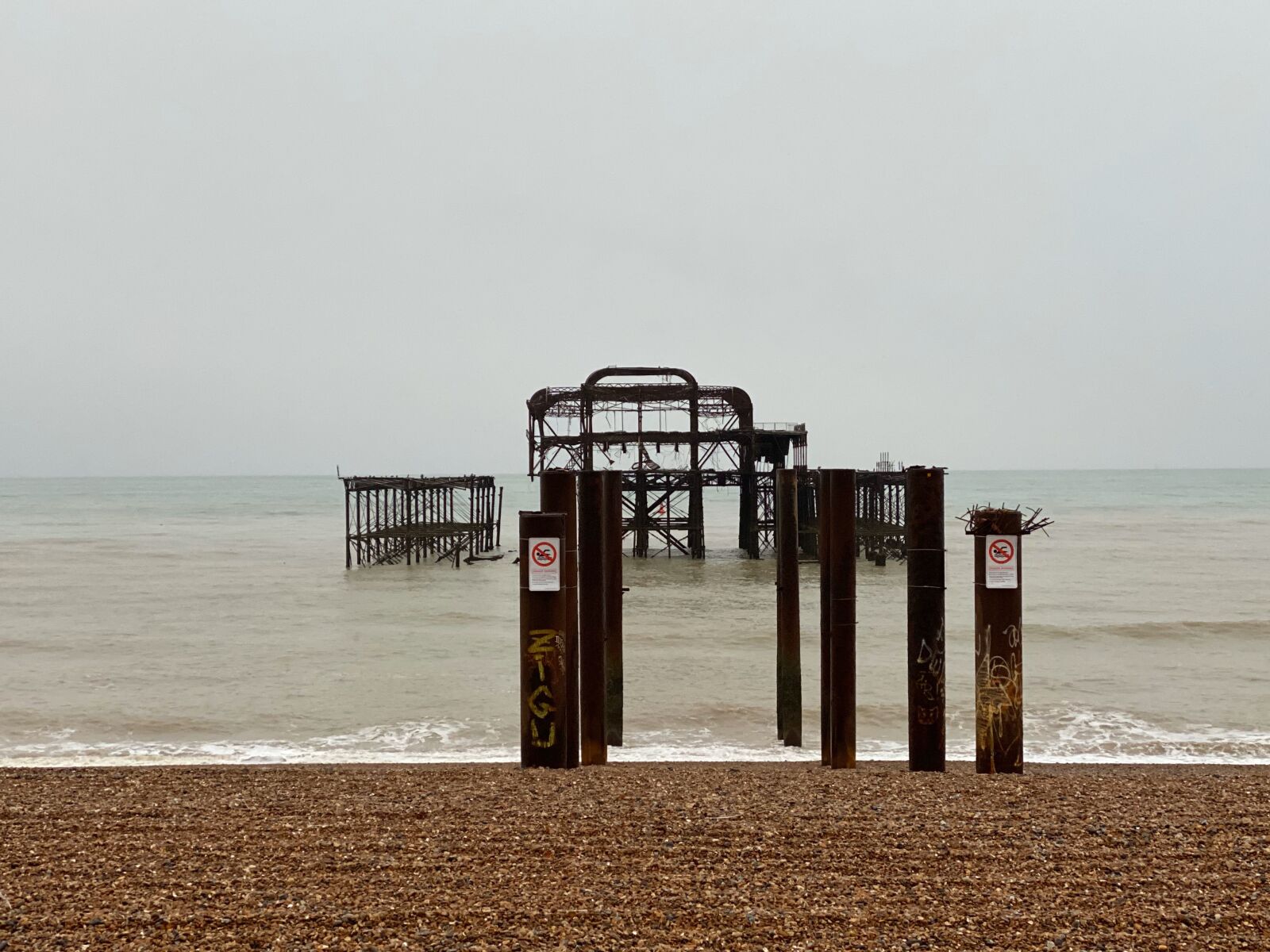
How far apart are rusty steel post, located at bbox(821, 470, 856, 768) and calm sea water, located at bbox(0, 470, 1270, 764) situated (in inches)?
71.0

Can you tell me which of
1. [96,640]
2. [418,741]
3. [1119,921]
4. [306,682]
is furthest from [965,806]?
[96,640]

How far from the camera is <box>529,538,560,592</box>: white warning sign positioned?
6066 mm

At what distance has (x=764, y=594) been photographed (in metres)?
24.1

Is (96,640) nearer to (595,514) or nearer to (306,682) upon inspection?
(306,682)

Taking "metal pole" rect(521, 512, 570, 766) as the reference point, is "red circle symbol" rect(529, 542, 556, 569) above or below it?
above

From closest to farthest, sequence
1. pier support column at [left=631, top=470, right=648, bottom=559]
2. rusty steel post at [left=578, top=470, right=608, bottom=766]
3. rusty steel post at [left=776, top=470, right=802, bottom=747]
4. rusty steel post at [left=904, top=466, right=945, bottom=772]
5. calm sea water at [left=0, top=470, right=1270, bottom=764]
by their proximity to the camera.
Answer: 1. rusty steel post at [left=904, top=466, right=945, bottom=772]
2. rusty steel post at [left=578, top=470, right=608, bottom=766]
3. rusty steel post at [left=776, top=470, right=802, bottom=747]
4. calm sea water at [left=0, top=470, right=1270, bottom=764]
5. pier support column at [left=631, top=470, right=648, bottom=559]

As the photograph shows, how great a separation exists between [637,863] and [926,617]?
3083 mm

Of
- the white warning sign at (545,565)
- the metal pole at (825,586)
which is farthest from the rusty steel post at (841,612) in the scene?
the white warning sign at (545,565)

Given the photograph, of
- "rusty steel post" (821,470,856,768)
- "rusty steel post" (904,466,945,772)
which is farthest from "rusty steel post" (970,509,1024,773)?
"rusty steel post" (821,470,856,768)

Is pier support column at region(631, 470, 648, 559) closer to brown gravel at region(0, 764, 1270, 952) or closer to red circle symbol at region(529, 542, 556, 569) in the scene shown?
red circle symbol at region(529, 542, 556, 569)

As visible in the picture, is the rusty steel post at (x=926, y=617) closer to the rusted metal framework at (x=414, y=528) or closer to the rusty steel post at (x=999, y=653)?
the rusty steel post at (x=999, y=653)

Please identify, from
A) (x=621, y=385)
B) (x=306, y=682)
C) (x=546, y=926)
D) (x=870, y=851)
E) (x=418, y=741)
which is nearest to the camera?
(x=546, y=926)

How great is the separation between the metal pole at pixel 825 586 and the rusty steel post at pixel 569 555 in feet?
6.50

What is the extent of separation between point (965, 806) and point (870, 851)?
1032 mm
